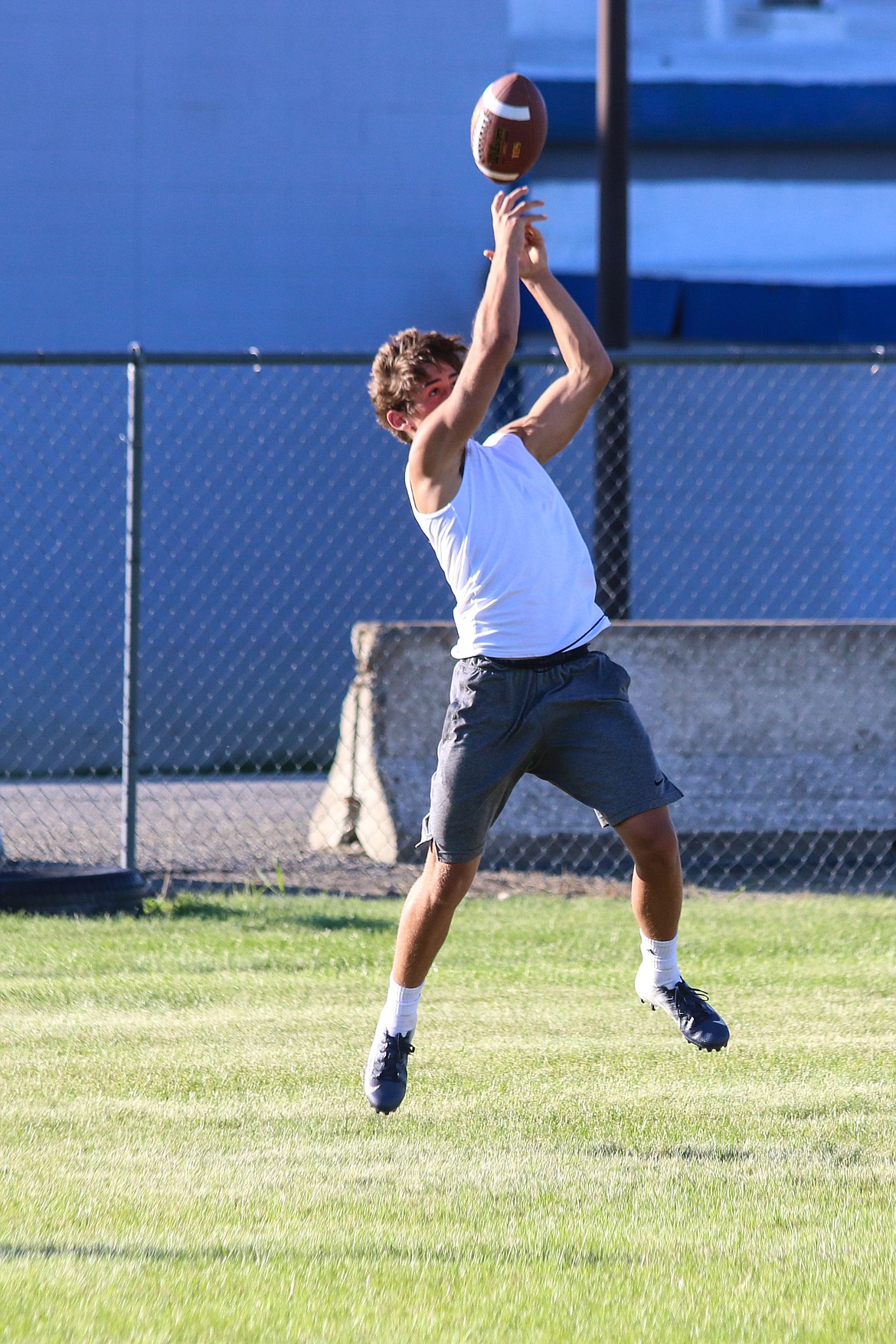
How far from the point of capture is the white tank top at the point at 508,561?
4.04 m

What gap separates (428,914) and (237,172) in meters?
11.2

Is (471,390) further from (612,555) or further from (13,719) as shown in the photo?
(13,719)

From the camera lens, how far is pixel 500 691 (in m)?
4.07

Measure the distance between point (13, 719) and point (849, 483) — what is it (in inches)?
299

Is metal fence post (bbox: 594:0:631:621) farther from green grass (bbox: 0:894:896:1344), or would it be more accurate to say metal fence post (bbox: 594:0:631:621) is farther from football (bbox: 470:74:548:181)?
football (bbox: 470:74:548:181)

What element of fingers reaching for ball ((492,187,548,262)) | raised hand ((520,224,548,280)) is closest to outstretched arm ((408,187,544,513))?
fingers reaching for ball ((492,187,548,262))

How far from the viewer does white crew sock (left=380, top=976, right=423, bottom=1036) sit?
4.12 meters

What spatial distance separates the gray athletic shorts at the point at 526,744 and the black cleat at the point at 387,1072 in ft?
1.62

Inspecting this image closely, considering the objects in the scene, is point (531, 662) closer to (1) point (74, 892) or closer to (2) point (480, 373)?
(2) point (480, 373)

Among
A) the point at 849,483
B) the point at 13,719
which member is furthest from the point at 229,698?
the point at 849,483

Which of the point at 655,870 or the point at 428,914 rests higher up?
the point at 655,870

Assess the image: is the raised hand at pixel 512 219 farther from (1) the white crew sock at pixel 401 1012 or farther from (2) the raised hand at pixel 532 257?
(1) the white crew sock at pixel 401 1012

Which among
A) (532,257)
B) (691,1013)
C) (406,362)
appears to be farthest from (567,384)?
(691,1013)

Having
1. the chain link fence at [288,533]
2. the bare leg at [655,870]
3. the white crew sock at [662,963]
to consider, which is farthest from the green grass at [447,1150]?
the chain link fence at [288,533]
